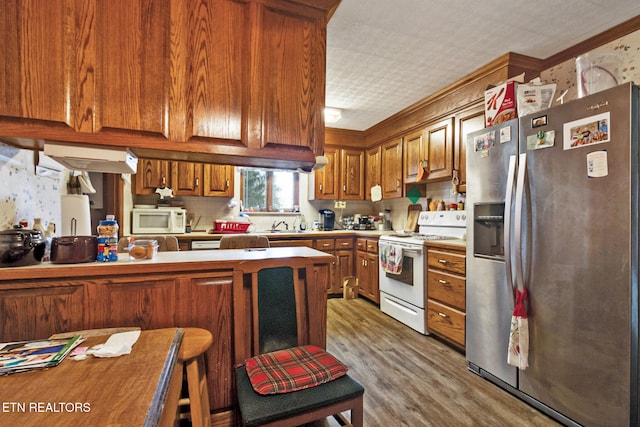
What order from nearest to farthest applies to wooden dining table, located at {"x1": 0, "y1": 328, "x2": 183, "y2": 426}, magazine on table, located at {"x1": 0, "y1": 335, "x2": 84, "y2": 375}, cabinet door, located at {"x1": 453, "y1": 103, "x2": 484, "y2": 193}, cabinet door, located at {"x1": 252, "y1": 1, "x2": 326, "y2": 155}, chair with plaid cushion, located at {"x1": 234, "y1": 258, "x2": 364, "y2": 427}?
wooden dining table, located at {"x1": 0, "y1": 328, "x2": 183, "y2": 426} < magazine on table, located at {"x1": 0, "y1": 335, "x2": 84, "y2": 375} < chair with plaid cushion, located at {"x1": 234, "y1": 258, "x2": 364, "y2": 427} < cabinet door, located at {"x1": 252, "y1": 1, "x2": 326, "y2": 155} < cabinet door, located at {"x1": 453, "y1": 103, "x2": 484, "y2": 193}

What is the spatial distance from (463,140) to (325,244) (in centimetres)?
206

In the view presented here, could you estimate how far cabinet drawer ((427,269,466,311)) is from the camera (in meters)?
2.34

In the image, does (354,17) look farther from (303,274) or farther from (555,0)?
(303,274)

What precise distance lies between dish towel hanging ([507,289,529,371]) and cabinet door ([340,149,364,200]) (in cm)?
296

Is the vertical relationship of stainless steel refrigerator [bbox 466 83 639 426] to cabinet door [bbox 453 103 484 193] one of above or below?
below

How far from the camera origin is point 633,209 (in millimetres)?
1318

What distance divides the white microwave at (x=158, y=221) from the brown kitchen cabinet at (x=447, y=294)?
9.22 ft

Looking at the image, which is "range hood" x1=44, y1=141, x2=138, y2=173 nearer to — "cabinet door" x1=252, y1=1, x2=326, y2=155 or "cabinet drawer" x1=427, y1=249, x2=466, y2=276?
"cabinet door" x1=252, y1=1, x2=326, y2=155

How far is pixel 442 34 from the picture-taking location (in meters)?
2.13

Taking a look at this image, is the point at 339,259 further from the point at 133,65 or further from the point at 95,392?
the point at 95,392

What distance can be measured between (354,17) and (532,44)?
1423mm

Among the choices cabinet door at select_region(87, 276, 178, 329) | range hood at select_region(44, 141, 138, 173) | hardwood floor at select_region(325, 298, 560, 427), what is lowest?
hardwood floor at select_region(325, 298, 560, 427)

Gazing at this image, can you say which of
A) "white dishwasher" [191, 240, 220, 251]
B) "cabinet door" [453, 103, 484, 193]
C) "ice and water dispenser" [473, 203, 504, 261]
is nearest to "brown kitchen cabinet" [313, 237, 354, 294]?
"white dishwasher" [191, 240, 220, 251]

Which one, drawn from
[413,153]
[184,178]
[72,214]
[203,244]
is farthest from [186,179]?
[413,153]
